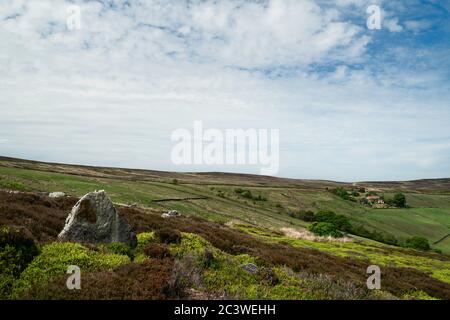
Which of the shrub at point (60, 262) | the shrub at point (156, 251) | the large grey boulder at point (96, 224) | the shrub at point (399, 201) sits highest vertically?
the large grey boulder at point (96, 224)

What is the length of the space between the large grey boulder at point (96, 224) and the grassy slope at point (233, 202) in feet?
106

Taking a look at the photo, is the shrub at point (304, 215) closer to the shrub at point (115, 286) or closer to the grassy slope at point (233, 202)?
the grassy slope at point (233, 202)

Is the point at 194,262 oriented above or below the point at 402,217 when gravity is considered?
above

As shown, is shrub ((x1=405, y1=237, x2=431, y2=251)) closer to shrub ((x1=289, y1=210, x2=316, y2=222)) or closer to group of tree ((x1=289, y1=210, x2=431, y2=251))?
group of tree ((x1=289, y1=210, x2=431, y2=251))

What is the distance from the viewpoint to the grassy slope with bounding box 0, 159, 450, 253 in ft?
210

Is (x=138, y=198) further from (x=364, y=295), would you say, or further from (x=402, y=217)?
(x=402, y=217)

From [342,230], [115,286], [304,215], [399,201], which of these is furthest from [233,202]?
[399,201]

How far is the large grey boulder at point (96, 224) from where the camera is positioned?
15.8m

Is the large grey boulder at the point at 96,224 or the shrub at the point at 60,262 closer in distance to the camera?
the shrub at the point at 60,262

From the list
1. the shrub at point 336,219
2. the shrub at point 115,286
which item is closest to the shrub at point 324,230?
the shrub at point 336,219
